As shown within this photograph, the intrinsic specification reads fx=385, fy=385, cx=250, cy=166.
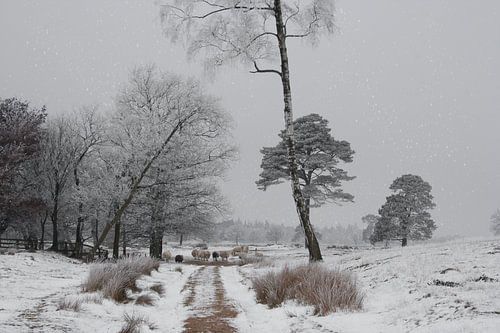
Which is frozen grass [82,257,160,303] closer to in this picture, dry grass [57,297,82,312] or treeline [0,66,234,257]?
dry grass [57,297,82,312]

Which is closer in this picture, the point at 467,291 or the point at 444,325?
the point at 444,325

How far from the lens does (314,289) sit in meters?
6.43

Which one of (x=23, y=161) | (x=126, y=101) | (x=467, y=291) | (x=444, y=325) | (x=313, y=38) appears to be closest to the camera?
(x=444, y=325)

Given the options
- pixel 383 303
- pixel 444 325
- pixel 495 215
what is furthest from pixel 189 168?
pixel 495 215

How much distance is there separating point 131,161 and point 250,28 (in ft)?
35.5

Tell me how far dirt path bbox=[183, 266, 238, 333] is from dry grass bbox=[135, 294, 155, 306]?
66cm

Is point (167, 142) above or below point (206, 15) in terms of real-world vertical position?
below

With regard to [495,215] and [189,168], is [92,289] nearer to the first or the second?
[189,168]

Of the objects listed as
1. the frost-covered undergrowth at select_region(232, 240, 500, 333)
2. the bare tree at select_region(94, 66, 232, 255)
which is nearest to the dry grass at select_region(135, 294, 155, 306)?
the frost-covered undergrowth at select_region(232, 240, 500, 333)

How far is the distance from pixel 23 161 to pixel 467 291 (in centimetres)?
2748

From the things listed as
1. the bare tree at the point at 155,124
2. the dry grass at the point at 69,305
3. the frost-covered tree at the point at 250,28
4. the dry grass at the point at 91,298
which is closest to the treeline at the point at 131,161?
the bare tree at the point at 155,124

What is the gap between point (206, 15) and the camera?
43.9ft

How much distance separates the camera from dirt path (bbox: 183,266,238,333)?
18.1 ft

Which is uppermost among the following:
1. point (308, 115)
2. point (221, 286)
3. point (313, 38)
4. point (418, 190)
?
point (308, 115)
